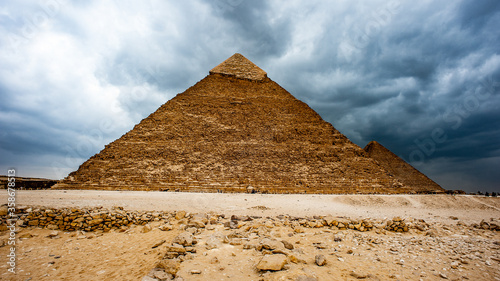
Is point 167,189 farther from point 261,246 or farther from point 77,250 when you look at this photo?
point 261,246

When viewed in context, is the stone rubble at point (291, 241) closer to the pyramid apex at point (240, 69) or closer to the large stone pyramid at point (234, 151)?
the large stone pyramid at point (234, 151)

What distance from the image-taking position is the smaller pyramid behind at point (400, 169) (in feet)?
119

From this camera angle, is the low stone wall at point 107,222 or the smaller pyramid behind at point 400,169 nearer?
the low stone wall at point 107,222

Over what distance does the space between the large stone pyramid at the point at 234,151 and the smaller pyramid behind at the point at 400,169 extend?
18.9m

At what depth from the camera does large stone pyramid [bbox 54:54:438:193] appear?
Result: 17.7 meters

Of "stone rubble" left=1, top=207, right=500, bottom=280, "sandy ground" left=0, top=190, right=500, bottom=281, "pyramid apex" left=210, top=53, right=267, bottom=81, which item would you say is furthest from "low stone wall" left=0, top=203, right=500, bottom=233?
"pyramid apex" left=210, top=53, right=267, bottom=81

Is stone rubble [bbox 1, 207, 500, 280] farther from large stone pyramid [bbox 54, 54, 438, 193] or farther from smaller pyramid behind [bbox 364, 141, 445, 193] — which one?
smaller pyramid behind [bbox 364, 141, 445, 193]

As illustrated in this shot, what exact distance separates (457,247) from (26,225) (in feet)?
27.7

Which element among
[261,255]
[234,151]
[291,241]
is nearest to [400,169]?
[234,151]

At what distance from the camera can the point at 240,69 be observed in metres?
30.9

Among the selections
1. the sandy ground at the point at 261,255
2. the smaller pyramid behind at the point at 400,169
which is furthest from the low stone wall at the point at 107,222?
the smaller pyramid behind at the point at 400,169

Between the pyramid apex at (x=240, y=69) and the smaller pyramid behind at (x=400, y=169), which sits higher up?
the pyramid apex at (x=240, y=69)

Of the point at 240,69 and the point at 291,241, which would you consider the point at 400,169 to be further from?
the point at 291,241

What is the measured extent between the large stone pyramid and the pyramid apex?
4.59ft
